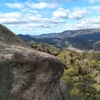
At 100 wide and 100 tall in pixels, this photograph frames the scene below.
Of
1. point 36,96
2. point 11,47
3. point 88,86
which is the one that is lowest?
point 88,86

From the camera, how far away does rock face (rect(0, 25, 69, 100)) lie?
15367 mm

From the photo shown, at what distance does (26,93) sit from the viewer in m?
16.7

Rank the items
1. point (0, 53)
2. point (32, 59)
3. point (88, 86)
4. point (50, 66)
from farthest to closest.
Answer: point (88, 86), point (50, 66), point (32, 59), point (0, 53)

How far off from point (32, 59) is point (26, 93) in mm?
2522

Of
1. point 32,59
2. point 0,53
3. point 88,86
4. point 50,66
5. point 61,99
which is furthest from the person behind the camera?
point 88,86

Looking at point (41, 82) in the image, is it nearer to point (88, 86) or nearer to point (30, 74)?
point (30, 74)

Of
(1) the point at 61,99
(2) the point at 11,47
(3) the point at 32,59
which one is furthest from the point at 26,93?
(1) the point at 61,99

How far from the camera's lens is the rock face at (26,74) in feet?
50.4

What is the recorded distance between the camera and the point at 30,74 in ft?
54.8

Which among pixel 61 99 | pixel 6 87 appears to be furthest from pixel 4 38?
pixel 61 99

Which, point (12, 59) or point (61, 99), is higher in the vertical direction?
point (12, 59)

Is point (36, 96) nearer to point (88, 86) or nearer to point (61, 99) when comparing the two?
point (61, 99)

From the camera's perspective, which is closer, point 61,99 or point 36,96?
point 36,96

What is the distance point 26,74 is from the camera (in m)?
16.5
